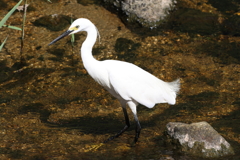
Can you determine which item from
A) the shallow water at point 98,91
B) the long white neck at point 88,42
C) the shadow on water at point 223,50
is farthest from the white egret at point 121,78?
the shadow on water at point 223,50

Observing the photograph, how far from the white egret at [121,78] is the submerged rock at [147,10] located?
10.6 ft

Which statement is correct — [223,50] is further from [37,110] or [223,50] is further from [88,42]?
[37,110]

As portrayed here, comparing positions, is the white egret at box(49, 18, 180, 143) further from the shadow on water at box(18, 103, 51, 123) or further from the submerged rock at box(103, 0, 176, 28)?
the submerged rock at box(103, 0, 176, 28)

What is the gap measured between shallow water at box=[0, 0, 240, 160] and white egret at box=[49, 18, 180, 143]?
0.45 meters

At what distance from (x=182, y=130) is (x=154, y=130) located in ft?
2.41

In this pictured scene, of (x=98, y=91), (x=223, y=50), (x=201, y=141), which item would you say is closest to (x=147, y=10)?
(x=223, y=50)

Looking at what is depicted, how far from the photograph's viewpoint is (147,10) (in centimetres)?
787

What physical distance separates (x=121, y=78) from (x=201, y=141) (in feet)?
4.03

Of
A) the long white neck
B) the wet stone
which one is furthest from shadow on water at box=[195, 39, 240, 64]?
the long white neck

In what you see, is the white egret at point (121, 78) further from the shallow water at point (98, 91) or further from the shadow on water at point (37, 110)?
the shadow on water at point (37, 110)

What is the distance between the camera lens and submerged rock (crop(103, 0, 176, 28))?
7770mm

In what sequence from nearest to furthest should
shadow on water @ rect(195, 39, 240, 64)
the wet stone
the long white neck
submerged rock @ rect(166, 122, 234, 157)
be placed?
submerged rock @ rect(166, 122, 234, 157) < the long white neck < shadow on water @ rect(195, 39, 240, 64) < the wet stone

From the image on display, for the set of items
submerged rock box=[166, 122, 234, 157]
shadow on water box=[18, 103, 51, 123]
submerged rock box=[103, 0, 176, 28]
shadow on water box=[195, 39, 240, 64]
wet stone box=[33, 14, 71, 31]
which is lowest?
shadow on water box=[18, 103, 51, 123]

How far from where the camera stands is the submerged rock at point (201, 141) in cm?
400
